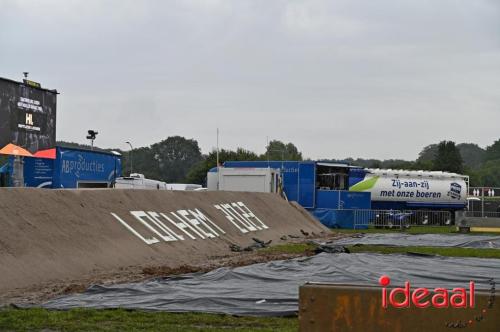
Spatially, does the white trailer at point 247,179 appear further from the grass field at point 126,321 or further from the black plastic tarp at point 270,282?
the grass field at point 126,321

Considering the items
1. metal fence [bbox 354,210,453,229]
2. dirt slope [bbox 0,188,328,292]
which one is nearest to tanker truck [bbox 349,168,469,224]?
metal fence [bbox 354,210,453,229]

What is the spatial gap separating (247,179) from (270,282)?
106 feet

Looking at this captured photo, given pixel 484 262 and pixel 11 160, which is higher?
pixel 11 160

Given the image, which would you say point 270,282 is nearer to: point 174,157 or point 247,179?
point 247,179

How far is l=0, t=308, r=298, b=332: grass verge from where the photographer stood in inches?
434

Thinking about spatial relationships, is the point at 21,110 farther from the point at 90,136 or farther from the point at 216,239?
the point at 90,136

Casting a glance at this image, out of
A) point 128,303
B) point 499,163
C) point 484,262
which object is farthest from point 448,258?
point 499,163

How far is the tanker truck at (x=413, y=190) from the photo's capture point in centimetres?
5900

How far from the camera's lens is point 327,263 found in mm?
19906

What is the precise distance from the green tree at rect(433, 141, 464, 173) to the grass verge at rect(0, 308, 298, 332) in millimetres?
131580

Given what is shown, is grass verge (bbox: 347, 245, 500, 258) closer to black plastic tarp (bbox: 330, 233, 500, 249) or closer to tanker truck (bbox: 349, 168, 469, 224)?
black plastic tarp (bbox: 330, 233, 500, 249)

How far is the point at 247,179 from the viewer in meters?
48.2

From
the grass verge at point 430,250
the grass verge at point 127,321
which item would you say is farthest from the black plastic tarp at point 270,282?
the grass verge at point 430,250

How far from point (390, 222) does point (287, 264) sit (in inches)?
1372
